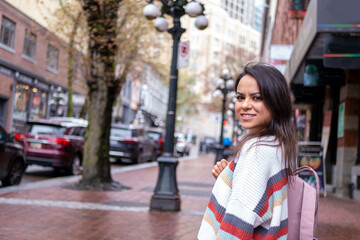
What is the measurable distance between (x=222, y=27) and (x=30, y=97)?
7994cm

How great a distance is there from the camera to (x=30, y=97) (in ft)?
92.8

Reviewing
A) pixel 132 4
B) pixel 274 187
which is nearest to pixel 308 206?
pixel 274 187

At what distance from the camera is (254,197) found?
1.97 m

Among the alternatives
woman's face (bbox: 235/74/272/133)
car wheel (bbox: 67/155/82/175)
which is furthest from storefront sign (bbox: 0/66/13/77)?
woman's face (bbox: 235/74/272/133)

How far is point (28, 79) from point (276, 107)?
26.4m

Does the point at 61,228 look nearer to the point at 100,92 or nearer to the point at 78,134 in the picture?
the point at 100,92

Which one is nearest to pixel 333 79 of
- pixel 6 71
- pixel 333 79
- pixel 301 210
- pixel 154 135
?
pixel 333 79

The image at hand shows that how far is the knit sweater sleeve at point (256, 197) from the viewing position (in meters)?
1.96

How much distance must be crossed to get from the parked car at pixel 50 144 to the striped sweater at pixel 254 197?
1174cm

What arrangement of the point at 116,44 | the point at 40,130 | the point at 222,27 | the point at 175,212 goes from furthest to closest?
the point at 222,27 → the point at 40,130 → the point at 116,44 → the point at 175,212

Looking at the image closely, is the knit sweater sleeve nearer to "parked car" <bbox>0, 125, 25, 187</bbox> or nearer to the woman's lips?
the woman's lips

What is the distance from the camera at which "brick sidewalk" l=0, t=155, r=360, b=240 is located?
237 inches

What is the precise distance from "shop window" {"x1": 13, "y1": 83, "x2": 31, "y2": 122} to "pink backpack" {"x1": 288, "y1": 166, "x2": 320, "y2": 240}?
81.9 ft

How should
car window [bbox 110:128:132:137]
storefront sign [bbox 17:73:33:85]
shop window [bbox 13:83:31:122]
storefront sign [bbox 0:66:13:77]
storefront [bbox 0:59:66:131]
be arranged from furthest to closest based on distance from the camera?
1. shop window [bbox 13:83:31:122]
2. storefront sign [bbox 17:73:33:85]
3. storefront [bbox 0:59:66:131]
4. storefront sign [bbox 0:66:13:77]
5. car window [bbox 110:128:132:137]
